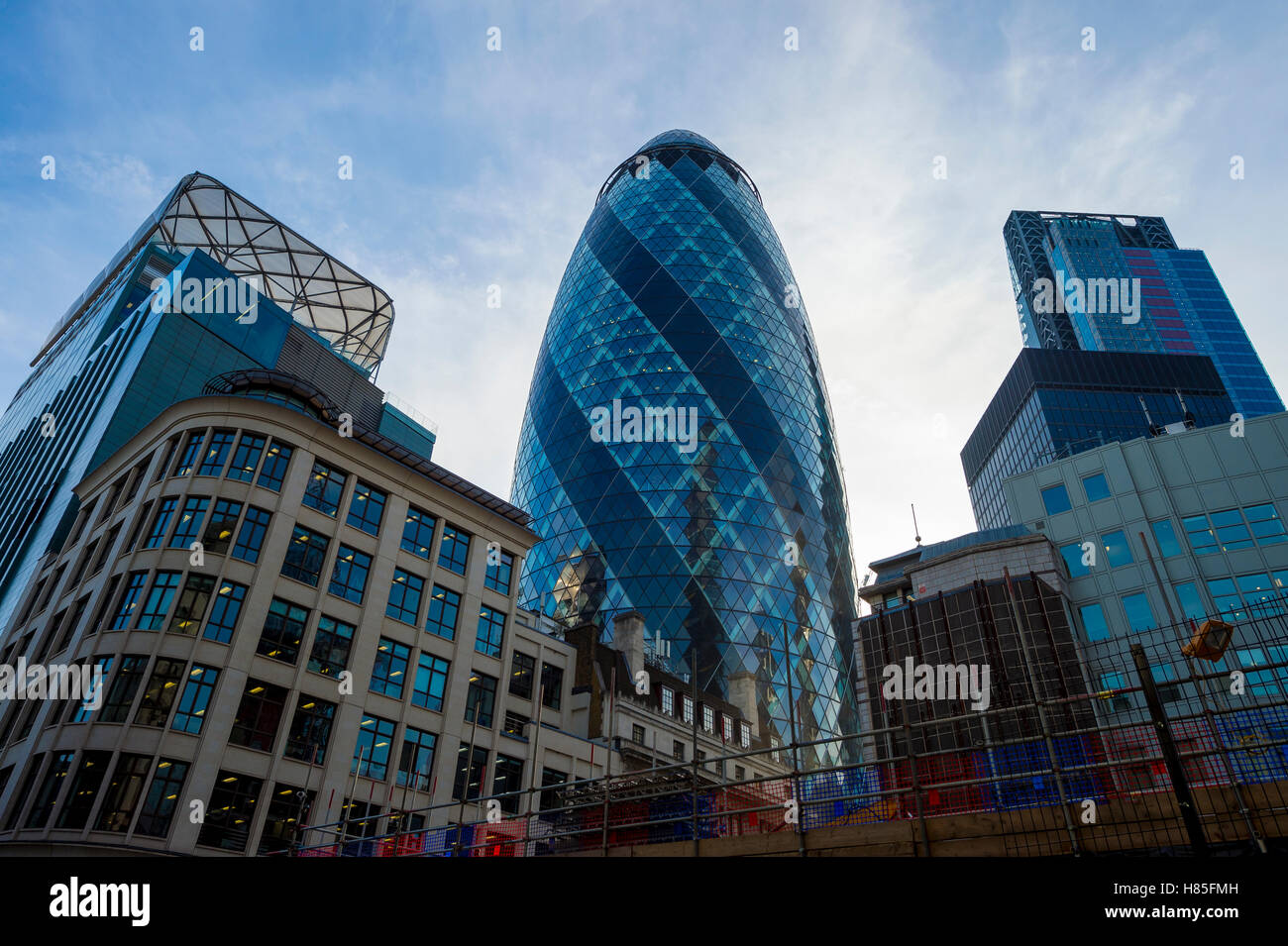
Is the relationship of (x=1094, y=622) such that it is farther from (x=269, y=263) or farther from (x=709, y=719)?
(x=269, y=263)

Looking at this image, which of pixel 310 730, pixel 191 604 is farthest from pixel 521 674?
pixel 191 604

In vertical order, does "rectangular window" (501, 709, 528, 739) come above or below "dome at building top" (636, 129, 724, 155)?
below

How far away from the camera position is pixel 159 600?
33.3m

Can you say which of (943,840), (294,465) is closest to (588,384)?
(294,465)

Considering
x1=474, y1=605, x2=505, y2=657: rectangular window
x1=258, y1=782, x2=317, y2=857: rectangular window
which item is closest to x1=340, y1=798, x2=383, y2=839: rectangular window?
x1=258, y1=782, x2=317, y2=857: rectangular window

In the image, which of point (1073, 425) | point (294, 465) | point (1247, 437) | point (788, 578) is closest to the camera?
point (294, 465)

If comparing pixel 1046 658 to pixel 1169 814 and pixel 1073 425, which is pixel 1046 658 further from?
pixel 1073 425

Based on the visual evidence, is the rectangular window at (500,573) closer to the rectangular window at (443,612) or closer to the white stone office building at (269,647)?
the white stone office building at (269,647)

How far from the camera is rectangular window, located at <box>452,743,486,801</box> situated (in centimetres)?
3878

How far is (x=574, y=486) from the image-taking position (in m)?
93.2

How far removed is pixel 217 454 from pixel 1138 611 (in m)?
42.9

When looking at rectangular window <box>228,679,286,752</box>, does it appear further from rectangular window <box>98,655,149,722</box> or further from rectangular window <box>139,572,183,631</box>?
rectangular window <box>139,572,183,631</box>

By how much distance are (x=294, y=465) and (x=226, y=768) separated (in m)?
13.3

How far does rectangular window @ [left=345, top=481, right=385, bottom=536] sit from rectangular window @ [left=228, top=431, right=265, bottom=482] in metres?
4.67
